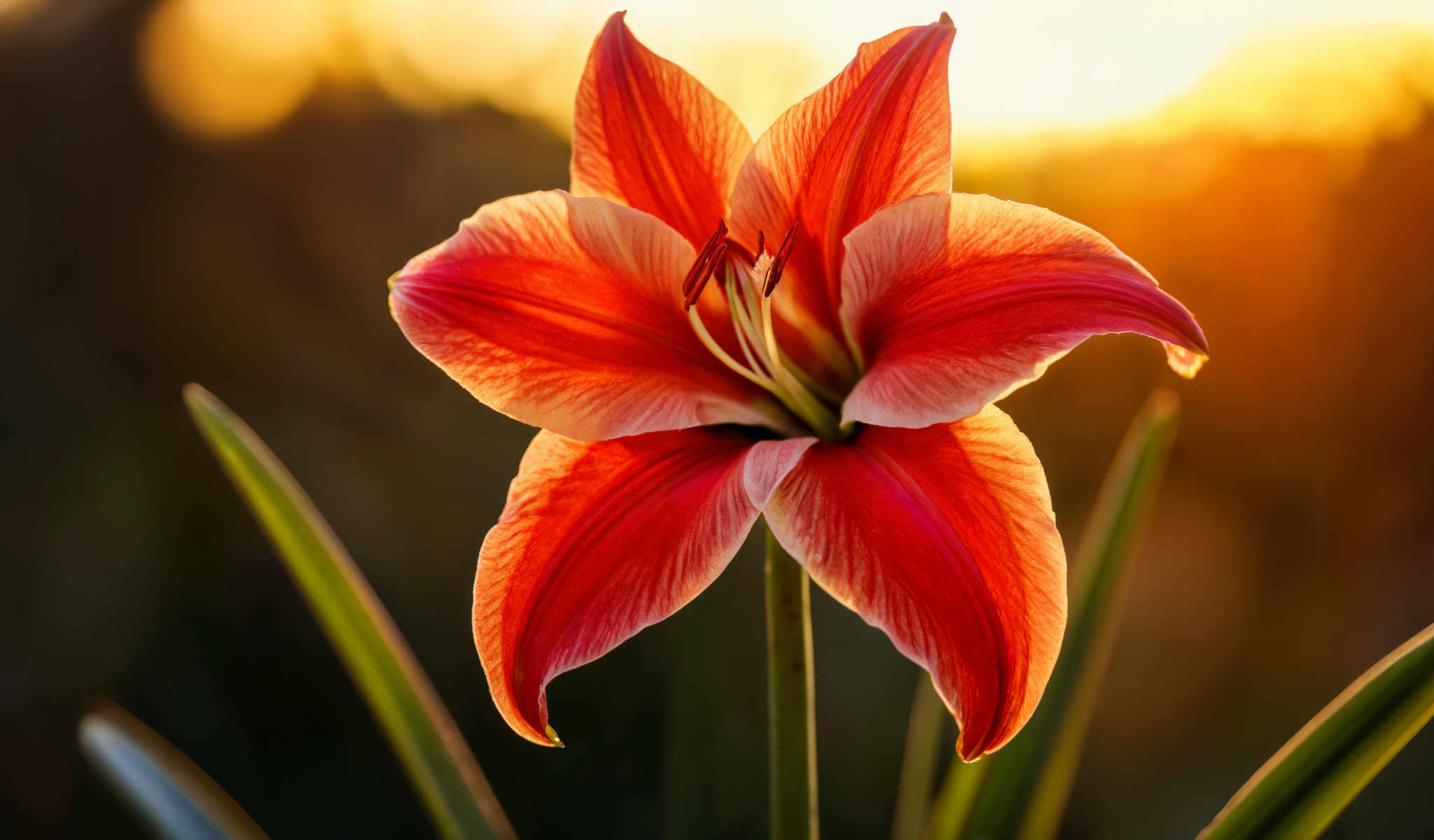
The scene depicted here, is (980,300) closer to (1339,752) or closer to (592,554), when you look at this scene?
(592,554)

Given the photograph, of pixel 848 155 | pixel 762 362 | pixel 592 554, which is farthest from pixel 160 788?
pixel 848 155

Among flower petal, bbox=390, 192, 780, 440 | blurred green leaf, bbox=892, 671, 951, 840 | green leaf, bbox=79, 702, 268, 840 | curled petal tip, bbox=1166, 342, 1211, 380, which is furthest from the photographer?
blurred green leaf, bbox=892, 671, 951, 840

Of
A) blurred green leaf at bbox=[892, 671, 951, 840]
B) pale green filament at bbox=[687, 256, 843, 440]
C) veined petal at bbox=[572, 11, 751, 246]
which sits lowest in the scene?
blurred green leaf at bbox=[892, 671, 951, 840]

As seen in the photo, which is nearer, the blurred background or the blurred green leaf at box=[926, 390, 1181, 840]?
the blurred green leaf at box=[926, 390, 1181, 840]

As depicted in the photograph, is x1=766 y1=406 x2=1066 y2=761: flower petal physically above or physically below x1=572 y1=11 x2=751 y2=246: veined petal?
below

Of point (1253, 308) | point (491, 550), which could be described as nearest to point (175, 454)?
point (491, 550)

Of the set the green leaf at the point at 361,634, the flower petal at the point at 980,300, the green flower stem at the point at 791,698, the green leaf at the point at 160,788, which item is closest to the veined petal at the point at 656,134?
the flower petal at the point at 980,300

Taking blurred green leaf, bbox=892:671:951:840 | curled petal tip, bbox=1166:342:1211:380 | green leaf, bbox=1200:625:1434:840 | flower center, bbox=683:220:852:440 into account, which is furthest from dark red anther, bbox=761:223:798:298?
blurred green leaf, bbox=892:671:951:840

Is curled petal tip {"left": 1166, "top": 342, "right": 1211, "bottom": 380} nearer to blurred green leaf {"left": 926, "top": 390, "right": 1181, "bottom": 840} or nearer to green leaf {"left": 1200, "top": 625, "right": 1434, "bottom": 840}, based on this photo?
green leaf {"left": 1200, "top": 625, "right": 1434, "bottom": 840}
